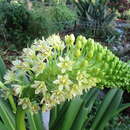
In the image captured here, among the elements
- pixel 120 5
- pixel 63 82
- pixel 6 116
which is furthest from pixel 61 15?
pixel 63 82

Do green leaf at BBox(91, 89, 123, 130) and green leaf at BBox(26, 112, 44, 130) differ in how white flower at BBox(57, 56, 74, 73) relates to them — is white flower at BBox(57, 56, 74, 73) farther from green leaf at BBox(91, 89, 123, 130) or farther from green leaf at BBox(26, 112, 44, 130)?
green leaf at BBox(91, 89, 123, 130)

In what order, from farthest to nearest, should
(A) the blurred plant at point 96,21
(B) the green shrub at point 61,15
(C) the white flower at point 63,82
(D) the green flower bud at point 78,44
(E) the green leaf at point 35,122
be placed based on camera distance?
1. (B) the green shrub at point 61,15
2. (A) the blurred plant at point 96,21
3. (E) the green leaf at point 35,122
4. (D) the green flower bud at point 78,44
5. (C) the white flower at point 63,82

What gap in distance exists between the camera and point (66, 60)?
148 cm

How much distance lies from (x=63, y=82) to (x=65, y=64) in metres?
0.08

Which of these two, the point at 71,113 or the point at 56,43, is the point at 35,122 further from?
the point at 56,43

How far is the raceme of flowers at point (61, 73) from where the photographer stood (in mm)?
1466

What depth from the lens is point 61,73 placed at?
148 cm

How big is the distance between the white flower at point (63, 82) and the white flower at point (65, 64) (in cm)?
3

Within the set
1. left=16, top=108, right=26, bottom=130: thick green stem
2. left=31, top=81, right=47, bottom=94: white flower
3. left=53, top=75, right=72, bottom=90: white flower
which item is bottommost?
left=16, top=108, right=26, bottom=130: thick green stem

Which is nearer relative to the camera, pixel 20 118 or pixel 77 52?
pixel 77 52

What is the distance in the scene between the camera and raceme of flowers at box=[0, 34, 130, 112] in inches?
57.7

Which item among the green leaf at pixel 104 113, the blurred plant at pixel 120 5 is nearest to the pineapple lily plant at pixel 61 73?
the green leaf at pixel 104 113

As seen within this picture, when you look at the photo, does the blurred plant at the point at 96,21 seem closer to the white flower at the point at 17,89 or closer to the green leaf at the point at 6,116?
the green leaf at the point at 6,116

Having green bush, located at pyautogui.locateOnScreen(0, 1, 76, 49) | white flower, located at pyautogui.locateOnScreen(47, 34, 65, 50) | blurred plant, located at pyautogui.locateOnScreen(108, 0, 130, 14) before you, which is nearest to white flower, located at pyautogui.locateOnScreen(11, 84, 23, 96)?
white flower, located at pyautogui.locateOnScreen(47, 34, 65, 50)
